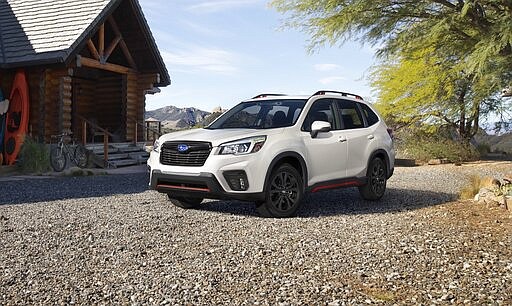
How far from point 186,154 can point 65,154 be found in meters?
9.10

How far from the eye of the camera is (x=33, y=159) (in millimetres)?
13672

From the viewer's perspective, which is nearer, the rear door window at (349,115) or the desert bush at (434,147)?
the rear door window at (349,115)

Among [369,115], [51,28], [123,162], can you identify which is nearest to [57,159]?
[123,162]

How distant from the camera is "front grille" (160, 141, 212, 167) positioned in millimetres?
6660

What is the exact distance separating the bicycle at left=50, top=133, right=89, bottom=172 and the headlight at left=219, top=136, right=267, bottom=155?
923 cm

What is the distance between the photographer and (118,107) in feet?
64.9

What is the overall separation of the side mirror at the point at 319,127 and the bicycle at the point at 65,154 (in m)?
9.53

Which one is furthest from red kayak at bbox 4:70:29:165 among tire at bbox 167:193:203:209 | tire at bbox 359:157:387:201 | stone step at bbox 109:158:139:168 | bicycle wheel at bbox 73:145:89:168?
tire at bbox 359:157:387:201

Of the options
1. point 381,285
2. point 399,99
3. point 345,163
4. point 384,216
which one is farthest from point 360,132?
point 399,99

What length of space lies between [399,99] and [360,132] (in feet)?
43.6

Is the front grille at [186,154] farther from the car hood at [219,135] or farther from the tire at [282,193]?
the tire at [282,193]

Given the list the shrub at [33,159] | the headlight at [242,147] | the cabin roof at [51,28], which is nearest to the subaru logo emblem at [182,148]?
the headlight at [242,147]

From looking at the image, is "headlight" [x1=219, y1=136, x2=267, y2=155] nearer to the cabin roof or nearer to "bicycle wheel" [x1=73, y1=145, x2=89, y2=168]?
the cabin roof

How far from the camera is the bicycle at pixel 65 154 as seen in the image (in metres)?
14.1
